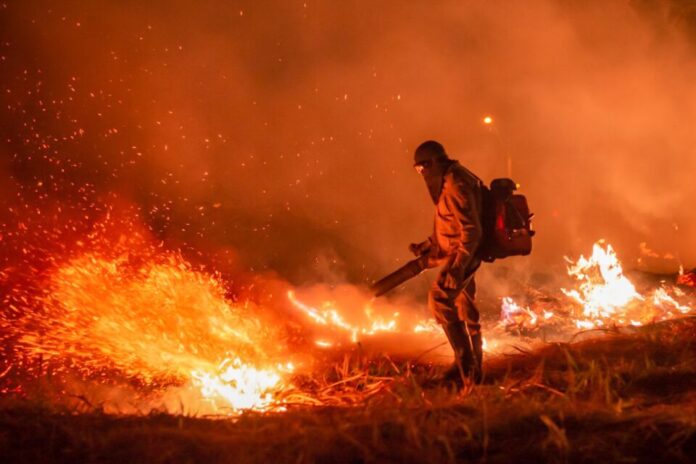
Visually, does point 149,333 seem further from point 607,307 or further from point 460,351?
point 607,307

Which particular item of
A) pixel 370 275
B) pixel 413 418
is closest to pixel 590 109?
pixel 370 275

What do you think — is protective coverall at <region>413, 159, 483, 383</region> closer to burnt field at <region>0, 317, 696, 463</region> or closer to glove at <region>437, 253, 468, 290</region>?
glove at <region>437, 253, 468, 290</region>

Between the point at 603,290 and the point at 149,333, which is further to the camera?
the point at 603,290

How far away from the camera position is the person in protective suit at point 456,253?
404cm

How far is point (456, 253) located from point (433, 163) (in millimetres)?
769

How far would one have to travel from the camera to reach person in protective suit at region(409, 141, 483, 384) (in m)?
4.04

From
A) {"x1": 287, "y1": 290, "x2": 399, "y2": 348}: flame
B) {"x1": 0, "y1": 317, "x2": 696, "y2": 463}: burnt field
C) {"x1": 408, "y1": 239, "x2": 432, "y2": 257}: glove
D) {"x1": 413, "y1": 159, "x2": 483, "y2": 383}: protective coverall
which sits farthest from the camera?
{"x1": 287, "y1": 290, "x2": 399, "y2": 348}: flame

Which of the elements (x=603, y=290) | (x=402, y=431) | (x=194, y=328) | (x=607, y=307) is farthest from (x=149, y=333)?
(x=603, y=290)

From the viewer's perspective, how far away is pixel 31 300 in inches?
250

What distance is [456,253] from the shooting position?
411 centimetres

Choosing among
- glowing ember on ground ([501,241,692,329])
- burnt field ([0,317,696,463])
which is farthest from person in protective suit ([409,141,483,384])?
glowing ember on ground ([501,241,692,329])

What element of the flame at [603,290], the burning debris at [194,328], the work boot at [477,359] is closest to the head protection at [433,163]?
the work boot at [477,359]

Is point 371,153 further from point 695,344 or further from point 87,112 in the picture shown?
point 695,344

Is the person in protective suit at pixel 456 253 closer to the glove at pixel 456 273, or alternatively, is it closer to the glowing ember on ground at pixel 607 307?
the glove at pixel 456 273
